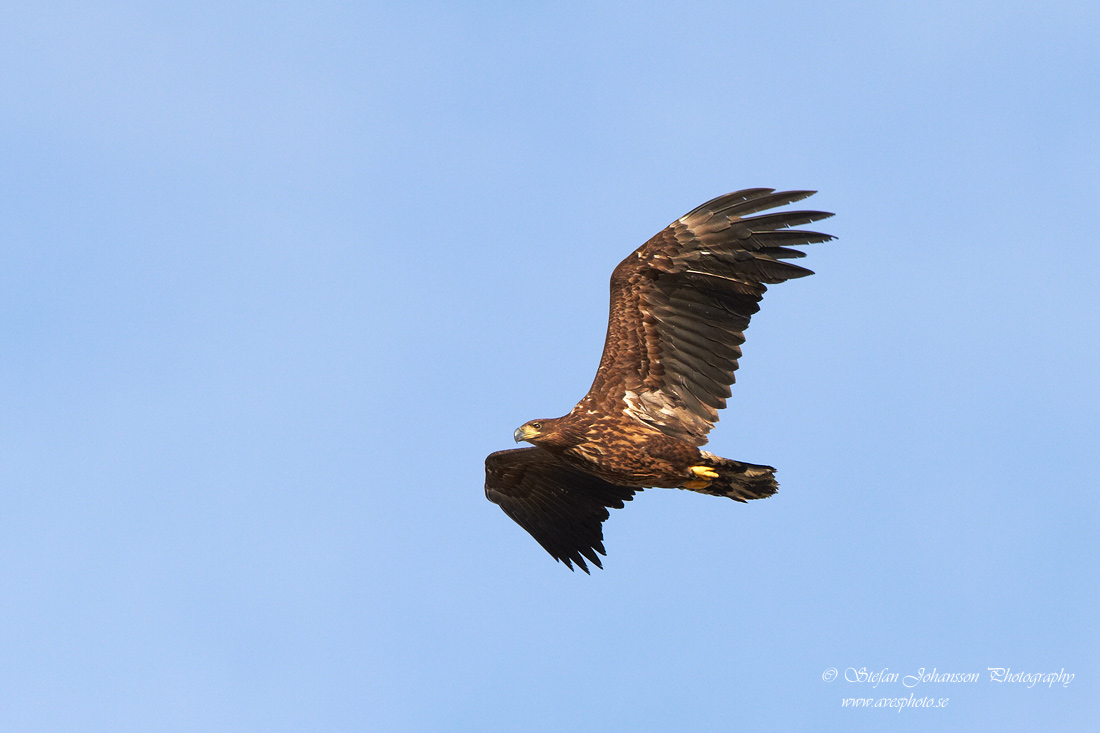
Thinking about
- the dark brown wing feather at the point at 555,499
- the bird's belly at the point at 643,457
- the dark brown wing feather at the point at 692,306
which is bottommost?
the bird's belly at the point at 643,457

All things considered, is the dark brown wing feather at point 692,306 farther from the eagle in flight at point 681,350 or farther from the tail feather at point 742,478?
the tail feather at point 742,478

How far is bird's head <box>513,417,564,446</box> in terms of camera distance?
15.0 metres

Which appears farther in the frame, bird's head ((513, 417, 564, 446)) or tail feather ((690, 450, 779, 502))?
bird's head ((513, 417, 564, 446))

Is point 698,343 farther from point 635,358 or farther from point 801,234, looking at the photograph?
point 801,234

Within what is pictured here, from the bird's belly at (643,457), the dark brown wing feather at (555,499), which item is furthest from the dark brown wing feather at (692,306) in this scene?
the dark brown wing feather at (555,499)

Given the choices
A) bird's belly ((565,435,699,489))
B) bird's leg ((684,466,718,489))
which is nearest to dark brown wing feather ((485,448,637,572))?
bird's belly ((565,435,699,489))

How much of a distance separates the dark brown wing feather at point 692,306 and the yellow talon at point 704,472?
50 cm

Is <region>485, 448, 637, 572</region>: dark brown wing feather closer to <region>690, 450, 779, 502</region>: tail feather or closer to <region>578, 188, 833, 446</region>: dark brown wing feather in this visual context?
<region>578, 188, 833, 446</region>: dark brown wing feather

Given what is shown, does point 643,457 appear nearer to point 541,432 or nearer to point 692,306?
point 541,432

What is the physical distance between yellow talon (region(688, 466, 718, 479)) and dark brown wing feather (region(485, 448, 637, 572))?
209 cm

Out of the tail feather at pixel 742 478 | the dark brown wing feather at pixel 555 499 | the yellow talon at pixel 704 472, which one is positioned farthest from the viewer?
the dark brown wing feather at pixel 555 499

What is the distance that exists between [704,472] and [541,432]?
1893mm

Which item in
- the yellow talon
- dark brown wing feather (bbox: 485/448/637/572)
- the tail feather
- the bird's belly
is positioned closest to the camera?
the tail feather

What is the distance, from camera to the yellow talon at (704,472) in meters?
14.7
